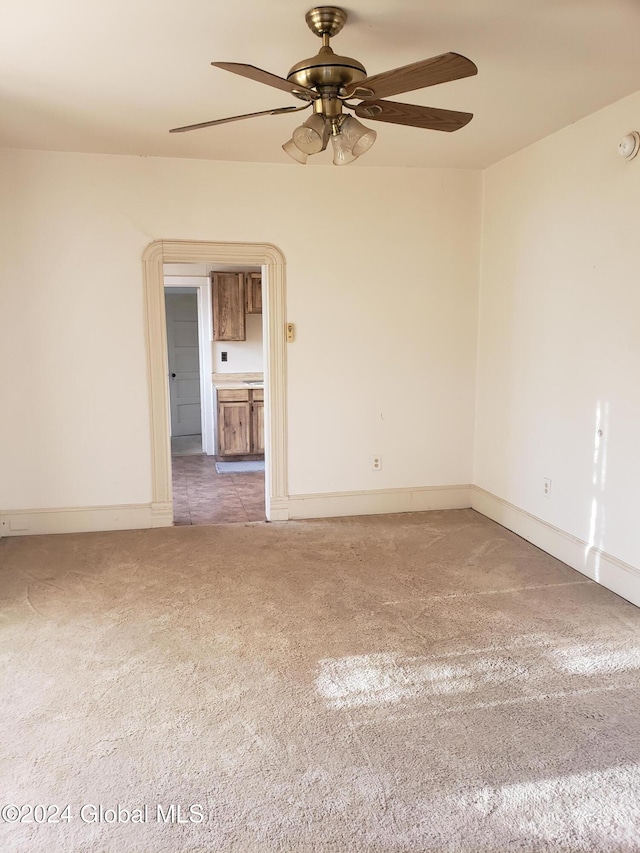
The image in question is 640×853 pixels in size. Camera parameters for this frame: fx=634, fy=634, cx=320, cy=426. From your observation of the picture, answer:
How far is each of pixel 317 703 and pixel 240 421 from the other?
4.63m

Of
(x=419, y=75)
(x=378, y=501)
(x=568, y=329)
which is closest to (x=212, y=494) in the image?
(x=378, y=501)

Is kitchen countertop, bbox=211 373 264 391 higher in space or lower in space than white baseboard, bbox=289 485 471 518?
higher

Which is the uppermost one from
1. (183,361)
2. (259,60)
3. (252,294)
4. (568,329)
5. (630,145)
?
(259,60)

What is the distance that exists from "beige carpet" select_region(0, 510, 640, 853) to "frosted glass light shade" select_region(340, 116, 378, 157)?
2143mm

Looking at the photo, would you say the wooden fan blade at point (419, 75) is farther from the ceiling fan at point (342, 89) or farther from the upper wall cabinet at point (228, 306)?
the upper wall cabinet at point (228, 306)

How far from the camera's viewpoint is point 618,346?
334 cm

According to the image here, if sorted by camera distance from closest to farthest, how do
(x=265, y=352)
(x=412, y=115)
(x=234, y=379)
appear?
(x=412, y=115) → (x=265, y=352) → (x=234, y=379)

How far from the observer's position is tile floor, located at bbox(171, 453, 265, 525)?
501cm

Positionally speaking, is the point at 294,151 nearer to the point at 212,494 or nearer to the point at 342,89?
the point at 342,89

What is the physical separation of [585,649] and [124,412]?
127 inches

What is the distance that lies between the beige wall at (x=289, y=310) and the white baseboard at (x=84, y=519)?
0.23 feet

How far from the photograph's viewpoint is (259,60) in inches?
109

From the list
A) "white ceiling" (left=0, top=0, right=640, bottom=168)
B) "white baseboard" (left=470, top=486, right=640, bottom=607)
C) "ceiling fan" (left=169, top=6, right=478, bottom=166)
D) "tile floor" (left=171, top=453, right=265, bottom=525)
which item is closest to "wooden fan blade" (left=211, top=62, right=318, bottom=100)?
"ceiling fan" (left=169, top=6, right=478, bottom=166)

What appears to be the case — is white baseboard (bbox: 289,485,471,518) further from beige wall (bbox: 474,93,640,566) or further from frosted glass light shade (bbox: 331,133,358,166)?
frosted glass light shade (bbox: 331,133,358,166)
